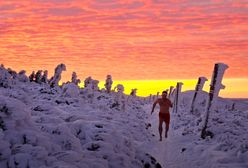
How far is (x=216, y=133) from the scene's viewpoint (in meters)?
15.5

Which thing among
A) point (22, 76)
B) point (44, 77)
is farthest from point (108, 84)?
point (22, 76)

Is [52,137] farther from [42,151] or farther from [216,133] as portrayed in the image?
[216,133]

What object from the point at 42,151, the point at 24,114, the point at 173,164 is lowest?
the point at 173,164

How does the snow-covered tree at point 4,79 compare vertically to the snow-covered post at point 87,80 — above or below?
below

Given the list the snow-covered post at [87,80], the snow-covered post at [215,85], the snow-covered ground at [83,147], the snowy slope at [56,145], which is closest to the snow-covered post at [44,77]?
the snow-covered post at [87,80]

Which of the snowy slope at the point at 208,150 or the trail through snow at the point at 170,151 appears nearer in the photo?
the snowy slope at the point at 208,150

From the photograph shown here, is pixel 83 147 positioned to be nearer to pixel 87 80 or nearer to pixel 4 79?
pixel 4 79

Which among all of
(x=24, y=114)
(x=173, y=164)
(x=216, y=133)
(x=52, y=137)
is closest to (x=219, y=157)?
(x=173, y=164)

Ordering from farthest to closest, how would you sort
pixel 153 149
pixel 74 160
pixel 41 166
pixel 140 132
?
1. pixel 140 132
2. pixel 153 149
3. pixel 74 160
4. pixel 41 166

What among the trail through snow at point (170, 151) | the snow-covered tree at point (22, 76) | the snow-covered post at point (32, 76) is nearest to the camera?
the trail through snow at point (170, 151)

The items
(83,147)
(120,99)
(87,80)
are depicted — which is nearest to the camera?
(83,147)

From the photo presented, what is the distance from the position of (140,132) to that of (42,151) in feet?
32.9

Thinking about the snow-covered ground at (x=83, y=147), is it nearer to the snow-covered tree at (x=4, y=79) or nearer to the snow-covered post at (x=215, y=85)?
the snow-covered post at (x=215, y=85)

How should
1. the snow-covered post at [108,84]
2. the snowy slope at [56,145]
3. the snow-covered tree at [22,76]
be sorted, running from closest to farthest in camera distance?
the snowy slope at [56,145] < the snow-covered tree at [22,76] < the snow-covered post at [108,84]
